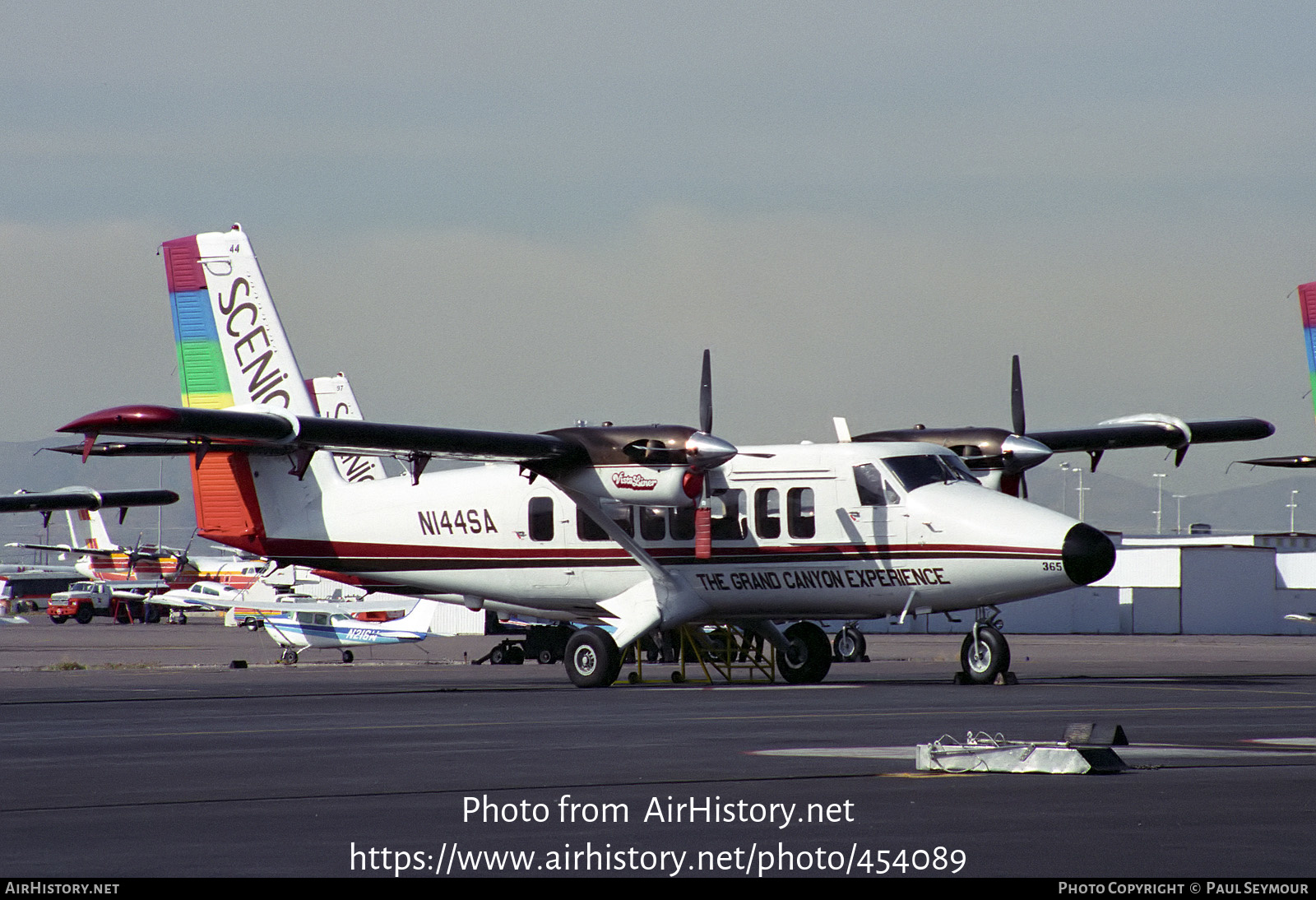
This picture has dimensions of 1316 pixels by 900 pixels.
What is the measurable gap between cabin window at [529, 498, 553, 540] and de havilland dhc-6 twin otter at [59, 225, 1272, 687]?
35 mm

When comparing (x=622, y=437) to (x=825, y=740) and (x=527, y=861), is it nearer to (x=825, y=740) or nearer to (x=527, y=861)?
(x=825, y=740)

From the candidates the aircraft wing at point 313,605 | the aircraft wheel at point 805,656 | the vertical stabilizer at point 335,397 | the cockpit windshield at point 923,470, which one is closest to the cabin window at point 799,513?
the cockpit windshield at point 923,470

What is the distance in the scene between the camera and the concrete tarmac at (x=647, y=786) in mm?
8031

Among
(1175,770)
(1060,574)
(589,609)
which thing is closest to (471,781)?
(1175,770)

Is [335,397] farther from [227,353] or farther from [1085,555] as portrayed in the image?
[1085,555]

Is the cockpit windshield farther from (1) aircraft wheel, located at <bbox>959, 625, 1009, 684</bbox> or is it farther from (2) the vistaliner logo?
(2) the vistaliner logo

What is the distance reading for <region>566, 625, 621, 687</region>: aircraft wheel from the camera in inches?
1006

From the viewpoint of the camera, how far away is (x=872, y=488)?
24.8 meters

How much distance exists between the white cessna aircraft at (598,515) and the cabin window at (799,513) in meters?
0.03

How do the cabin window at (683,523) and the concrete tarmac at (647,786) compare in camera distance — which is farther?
the cabin window at (683,523)

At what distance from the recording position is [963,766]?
11789 millimetres

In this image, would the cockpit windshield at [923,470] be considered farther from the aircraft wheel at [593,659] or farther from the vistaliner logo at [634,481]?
the aircraft wheel at [593,659]

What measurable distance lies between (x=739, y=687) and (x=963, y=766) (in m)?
13.5

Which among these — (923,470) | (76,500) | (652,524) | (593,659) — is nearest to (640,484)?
(652,524)
